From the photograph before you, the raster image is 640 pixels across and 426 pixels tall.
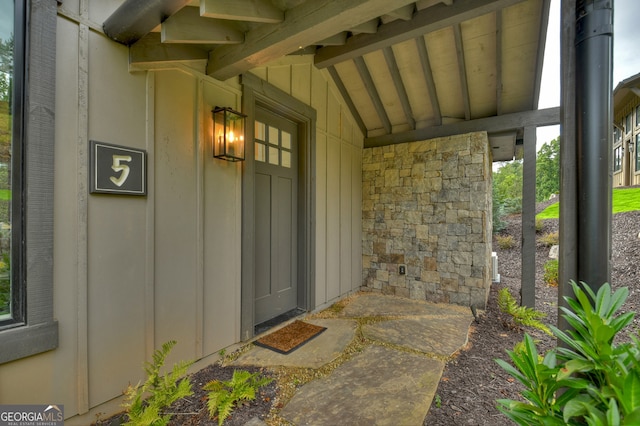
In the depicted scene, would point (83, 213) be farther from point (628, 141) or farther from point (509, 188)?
point (628, 141)

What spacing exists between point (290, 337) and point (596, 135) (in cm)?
288

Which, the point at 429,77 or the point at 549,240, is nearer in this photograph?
the point at 429,77

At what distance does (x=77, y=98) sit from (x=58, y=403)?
5.91 feet

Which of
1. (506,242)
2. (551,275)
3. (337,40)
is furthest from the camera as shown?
(506,242)

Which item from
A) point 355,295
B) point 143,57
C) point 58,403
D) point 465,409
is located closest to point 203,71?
point 143,57

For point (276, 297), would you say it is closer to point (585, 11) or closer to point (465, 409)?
point (465, 409)

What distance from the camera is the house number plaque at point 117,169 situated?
1.73m

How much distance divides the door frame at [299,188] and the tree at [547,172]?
61.4ft

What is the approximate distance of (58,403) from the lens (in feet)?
5.24

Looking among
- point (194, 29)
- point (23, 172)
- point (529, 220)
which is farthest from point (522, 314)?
point (23, 172)

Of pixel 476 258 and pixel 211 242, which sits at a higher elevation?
pixel 211 242

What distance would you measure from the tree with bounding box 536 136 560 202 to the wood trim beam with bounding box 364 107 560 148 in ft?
54.3

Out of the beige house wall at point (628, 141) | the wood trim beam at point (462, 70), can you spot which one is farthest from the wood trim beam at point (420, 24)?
the beige house wall at point (628, 141)

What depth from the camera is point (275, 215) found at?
11.1 feet
